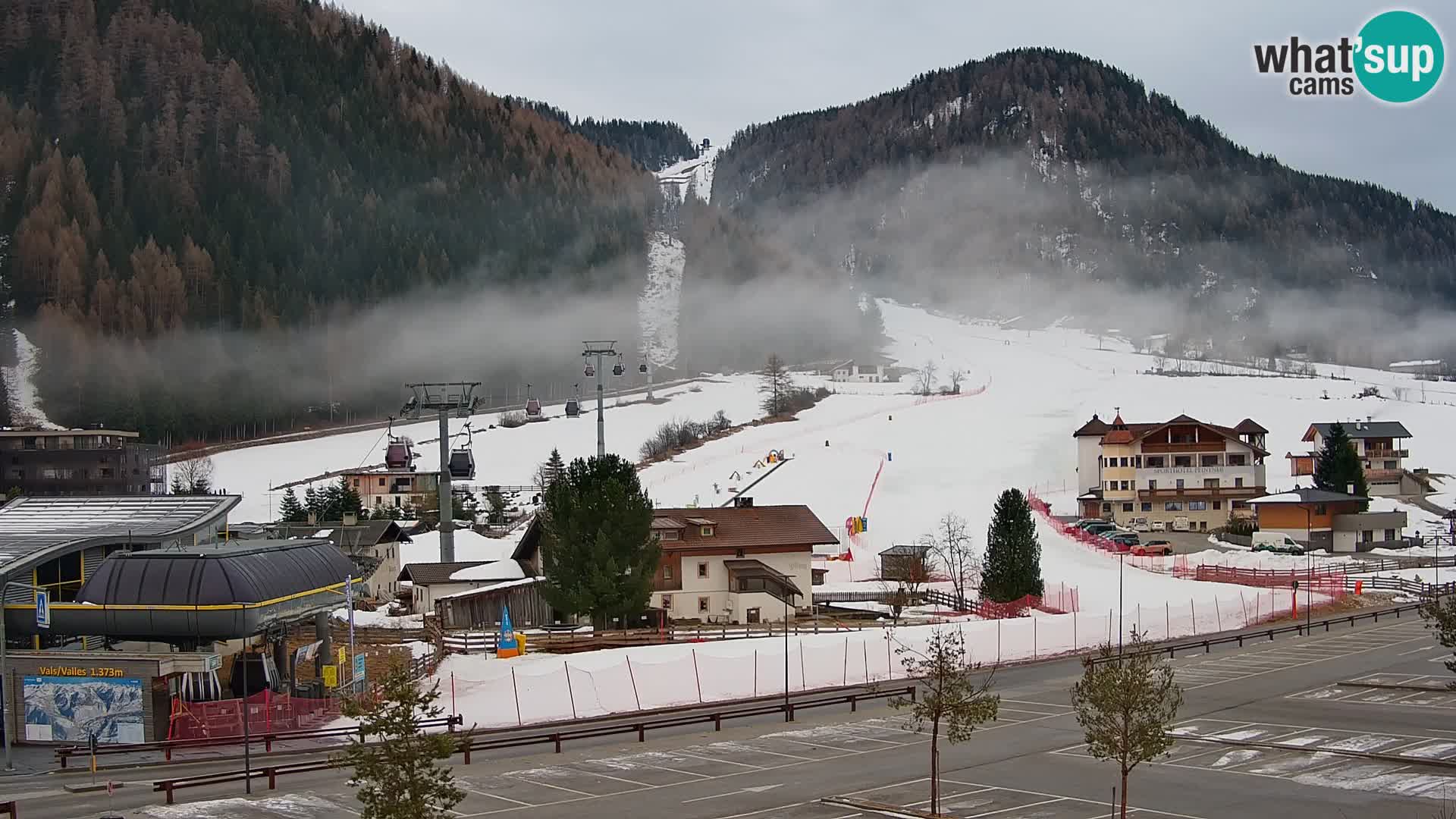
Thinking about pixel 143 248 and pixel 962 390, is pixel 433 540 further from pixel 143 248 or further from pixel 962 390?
pixel 143 248

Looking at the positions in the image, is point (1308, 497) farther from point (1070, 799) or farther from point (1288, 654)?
point (1070, 799)

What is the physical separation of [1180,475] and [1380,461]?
67.2 feet

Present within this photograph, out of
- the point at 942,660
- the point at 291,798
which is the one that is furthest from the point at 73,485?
the point at 942,660

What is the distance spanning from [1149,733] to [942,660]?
4.11 meters

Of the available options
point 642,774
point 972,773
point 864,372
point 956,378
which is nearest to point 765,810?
point 642,774

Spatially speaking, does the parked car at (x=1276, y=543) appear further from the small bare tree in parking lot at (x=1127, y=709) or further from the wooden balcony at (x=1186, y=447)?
the small bare tree in parking lot at (x=1127, y=709)

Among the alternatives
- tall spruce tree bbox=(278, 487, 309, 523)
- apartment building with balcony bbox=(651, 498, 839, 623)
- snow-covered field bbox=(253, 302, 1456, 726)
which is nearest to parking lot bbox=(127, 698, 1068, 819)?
snow-covered field bbox=(253, 302, 1456, 726)

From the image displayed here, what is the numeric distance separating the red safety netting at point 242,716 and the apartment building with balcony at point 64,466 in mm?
71124

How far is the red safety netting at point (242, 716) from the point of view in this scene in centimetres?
2961

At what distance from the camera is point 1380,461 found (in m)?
90.4

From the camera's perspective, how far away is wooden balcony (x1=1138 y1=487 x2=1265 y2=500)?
78188 mm

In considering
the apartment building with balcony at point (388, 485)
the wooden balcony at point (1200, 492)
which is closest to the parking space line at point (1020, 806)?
the wooden balcony at point (1200, 492)

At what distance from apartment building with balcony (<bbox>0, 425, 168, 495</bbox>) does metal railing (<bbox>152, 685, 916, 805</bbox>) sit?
72.8 metres

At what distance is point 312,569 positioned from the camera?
34.7m
